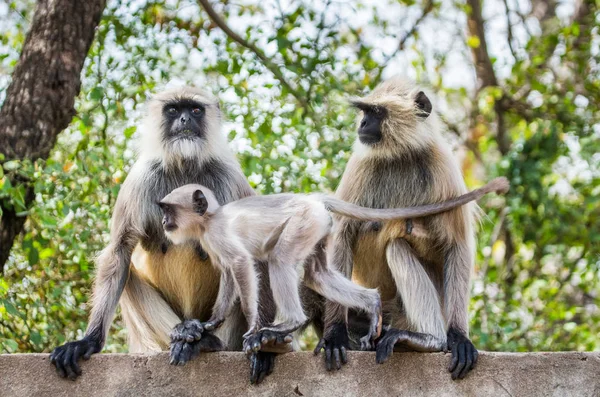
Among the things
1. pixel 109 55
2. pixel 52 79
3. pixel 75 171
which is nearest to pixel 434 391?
pixel 75 171

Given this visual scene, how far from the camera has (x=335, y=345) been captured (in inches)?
154

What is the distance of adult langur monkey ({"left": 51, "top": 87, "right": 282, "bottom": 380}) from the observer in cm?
439

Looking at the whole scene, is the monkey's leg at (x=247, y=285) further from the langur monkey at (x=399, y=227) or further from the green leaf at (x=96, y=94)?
the green leaf at (x=96, y=94)

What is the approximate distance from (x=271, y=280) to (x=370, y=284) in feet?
3.20

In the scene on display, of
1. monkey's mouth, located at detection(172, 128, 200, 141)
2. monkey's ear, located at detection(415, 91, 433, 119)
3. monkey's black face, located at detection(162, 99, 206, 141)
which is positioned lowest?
monkey's mouth, located at detection(172, 128, 200, 141)

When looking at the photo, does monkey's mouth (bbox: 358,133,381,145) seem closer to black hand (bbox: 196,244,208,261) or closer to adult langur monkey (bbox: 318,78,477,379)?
adult langur monkey (bbox: 318,78,477,379)

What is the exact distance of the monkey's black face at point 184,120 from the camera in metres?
4.49

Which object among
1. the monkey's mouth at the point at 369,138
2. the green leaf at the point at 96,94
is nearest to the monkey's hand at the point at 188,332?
the monkey's mouth at the point at 369,138

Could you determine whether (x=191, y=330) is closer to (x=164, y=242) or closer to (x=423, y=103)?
(x=164, y=242)

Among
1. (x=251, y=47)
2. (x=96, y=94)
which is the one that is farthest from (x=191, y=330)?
(x=251, y=47)

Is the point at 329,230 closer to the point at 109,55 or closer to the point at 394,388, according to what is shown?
the point at 394,388

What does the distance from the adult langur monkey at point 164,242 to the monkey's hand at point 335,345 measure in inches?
13.3

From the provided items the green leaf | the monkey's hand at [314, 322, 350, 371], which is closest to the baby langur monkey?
the monkey's hand at [314, 322, 350, 371]

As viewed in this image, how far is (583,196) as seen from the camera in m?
8.99
